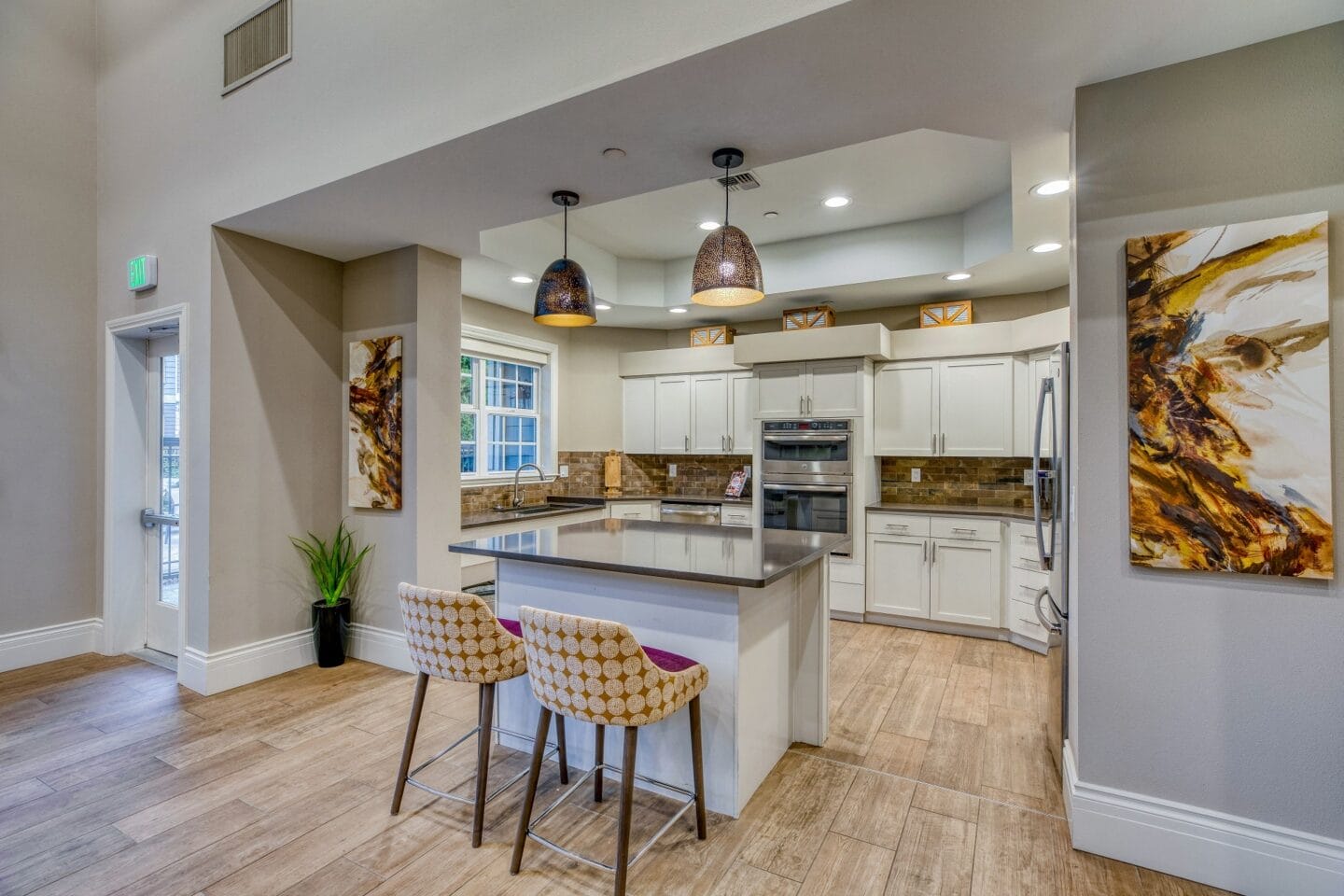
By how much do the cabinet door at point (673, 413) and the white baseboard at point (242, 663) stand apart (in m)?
3.26

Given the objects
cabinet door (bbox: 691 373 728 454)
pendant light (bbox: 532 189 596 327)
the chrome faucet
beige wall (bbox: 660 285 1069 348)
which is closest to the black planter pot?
the chrome faucet

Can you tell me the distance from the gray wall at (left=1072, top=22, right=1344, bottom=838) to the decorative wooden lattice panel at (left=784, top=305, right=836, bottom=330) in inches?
117

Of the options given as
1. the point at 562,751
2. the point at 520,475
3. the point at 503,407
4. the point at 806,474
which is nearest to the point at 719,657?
the point at 562,751

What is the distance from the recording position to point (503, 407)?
554cm

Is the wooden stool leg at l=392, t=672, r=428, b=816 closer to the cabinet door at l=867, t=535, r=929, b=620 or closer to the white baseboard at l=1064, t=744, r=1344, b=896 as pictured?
the white baseboard at l=1064, t=744, r=1344, b=896

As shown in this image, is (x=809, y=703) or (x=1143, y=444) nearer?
(x=1143, y=444)

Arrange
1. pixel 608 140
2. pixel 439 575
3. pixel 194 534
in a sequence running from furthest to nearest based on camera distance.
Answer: pixel 439 575 → pixel 194 534 → pixel 608 140

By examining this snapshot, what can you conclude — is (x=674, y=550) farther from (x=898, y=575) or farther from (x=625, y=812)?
(x=898, y=575)

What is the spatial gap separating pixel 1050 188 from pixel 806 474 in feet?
8.54

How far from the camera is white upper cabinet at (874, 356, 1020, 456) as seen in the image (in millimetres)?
4477

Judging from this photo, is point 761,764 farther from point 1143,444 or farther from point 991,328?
point 991,328

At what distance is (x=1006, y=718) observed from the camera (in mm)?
3023

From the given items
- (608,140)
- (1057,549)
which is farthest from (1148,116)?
(608,140)

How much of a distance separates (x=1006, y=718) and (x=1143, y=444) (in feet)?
5.60
